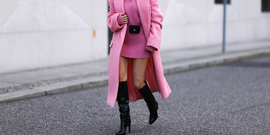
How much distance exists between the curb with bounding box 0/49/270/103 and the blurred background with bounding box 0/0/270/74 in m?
1.99

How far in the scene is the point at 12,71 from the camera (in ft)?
28.4

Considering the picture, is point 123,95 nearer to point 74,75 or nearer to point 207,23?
point 74,75

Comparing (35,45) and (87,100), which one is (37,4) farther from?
(87,100)

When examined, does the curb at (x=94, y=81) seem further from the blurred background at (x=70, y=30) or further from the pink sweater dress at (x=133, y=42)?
the pink sweater dress at (x=133, y=42)

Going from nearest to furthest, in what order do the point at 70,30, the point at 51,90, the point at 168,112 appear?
the point at 168,112 < the point at 51,90 < the point at 70,30

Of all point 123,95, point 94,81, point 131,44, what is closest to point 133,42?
point 131,44

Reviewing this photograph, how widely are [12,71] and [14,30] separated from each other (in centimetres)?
89

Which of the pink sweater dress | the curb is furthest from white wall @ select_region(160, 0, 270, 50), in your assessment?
the pink sweater dress

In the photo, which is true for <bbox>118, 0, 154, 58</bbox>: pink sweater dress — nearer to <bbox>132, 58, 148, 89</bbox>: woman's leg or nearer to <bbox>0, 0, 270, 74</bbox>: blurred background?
<bbox>132, 58, 148, 89</bbox>: woman's leg

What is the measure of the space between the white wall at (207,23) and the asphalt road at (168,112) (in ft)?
18.4

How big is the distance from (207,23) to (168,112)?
987 cm

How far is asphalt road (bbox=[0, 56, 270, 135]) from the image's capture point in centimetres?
449

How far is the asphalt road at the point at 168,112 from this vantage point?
14.7ft

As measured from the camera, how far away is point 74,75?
318 inches
